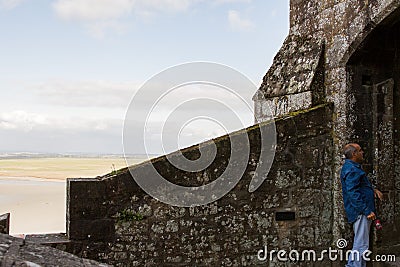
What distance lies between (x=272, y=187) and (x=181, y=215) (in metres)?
0.97

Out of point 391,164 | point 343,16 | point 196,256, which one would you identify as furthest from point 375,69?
point 196,256

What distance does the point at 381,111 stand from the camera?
16.4 feet

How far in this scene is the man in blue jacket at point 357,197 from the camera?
421 centimetres

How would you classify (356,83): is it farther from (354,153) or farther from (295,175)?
(295,175)

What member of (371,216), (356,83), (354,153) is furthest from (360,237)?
(356,83)

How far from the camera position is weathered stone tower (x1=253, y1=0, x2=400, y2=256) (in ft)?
15.7

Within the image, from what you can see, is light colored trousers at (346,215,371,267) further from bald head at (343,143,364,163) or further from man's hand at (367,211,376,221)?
bald head at (343,143,364,163)

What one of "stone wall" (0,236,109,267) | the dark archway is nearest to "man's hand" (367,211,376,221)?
the dark archway

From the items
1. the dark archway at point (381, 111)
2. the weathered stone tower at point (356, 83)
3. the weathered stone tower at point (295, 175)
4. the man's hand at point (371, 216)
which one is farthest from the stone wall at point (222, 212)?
the man's hand at point (371, 216)

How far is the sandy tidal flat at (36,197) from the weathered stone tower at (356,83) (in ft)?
7.52

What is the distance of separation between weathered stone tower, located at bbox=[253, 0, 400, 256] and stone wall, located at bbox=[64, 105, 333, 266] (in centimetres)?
24

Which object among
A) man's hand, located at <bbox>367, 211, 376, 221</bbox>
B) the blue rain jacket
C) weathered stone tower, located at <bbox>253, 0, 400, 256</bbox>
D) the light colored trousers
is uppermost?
weathered stone tower, located at <bbox>253, 0, 400, 256</bbox>

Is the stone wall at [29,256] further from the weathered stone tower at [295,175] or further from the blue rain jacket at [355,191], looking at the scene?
the blue rain jacket at [355,191]

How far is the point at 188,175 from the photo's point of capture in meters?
4.15
